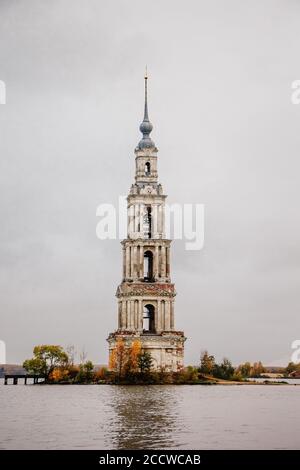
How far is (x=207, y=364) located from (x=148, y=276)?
57.7 feet

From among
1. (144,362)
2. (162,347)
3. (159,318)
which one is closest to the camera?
(144,362)

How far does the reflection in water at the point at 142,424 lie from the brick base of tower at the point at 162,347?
55.5 m

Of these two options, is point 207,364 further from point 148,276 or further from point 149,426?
point 149,426

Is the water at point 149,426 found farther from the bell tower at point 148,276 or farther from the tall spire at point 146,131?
the tall spire at point 146,131

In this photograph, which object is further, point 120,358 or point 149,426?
point 120,358

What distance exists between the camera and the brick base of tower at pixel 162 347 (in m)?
131

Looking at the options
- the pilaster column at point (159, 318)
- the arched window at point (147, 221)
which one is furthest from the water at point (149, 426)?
the arched window at point (147, 221)

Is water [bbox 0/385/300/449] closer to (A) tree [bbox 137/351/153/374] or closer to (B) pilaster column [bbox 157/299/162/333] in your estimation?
(A) tree [bbox 137/351/153/374]

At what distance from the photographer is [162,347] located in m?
132

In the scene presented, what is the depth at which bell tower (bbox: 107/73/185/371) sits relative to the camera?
132 metres

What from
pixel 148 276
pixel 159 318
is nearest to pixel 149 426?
pixel 159 318
